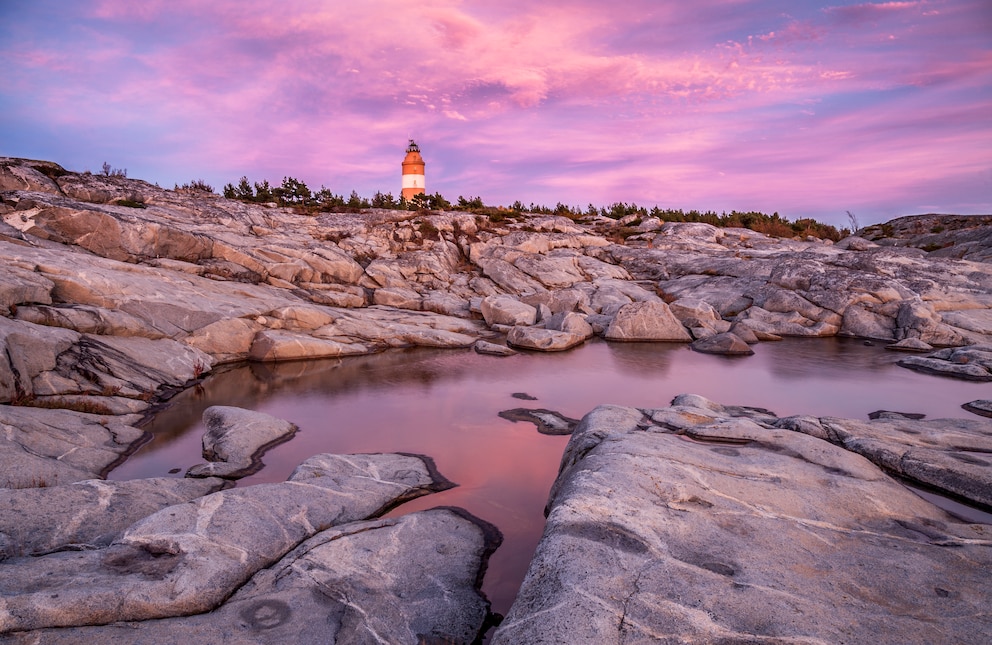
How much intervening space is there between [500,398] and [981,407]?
14.5 m

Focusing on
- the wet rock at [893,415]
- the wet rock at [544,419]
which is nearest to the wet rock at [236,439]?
the wet rock at [544,419]

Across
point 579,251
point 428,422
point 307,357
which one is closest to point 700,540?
point 428,422

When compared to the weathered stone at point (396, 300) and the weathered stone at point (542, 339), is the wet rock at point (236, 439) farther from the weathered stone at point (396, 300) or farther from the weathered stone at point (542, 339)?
the weathered stone at point (396, 300)

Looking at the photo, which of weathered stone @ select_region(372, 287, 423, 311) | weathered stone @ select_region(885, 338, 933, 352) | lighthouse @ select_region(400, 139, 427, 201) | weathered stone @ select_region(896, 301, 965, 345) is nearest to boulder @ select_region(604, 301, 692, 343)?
weathered stone @ select_region(885, 338, 933, 352)

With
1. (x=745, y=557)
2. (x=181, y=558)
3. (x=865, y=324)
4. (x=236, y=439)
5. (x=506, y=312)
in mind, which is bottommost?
(x=236, y=439)

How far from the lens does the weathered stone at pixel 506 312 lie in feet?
91.1

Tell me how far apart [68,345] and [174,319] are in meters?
5.51

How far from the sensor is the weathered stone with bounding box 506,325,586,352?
23656mm

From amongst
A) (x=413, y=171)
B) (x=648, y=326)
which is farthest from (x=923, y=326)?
(x=413, y=171)

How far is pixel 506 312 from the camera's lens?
27922mm

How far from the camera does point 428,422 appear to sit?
558 inches

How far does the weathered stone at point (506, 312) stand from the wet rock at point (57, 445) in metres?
18.6

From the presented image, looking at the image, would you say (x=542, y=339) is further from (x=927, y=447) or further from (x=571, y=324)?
(x=927, y=447)

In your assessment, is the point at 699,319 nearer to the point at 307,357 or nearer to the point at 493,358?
the point at 493,358
